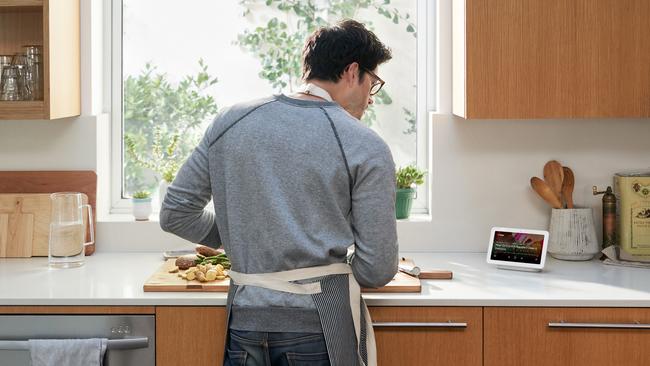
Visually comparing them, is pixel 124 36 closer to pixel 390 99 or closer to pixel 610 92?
pixel 390 99

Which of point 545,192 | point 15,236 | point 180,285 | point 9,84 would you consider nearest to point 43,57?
point 9,84

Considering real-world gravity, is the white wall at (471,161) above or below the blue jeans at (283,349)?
above

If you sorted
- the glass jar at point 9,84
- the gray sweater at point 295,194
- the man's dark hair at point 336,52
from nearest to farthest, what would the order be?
1. the gray sweater at point 295,194
2. the man's dark hair at point 336,52
3. the glass jar at point 9,84

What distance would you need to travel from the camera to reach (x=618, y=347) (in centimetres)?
272

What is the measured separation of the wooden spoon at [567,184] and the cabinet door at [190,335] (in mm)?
1348

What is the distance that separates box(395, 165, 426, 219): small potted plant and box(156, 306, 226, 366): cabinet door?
39.0 inches

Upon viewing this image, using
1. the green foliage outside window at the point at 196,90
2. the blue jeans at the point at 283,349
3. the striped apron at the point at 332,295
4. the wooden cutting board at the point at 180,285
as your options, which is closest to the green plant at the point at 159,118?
the green foliage outside window at the point at 196,90

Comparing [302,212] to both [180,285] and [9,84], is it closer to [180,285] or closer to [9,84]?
[180,285]

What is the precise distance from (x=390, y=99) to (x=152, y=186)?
3.13ft

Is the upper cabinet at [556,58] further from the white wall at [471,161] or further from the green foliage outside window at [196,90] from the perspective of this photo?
the green foliage outside window at [196,90]

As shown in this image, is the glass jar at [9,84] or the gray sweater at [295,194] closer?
the gray sweater at [295,194]

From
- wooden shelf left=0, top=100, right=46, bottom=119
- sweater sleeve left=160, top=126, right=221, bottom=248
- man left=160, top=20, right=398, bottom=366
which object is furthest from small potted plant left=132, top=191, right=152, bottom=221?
man left=160, top=20, right=398, bottom=366

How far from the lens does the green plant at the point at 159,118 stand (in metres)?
3.66

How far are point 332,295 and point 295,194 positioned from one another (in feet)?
0.93
